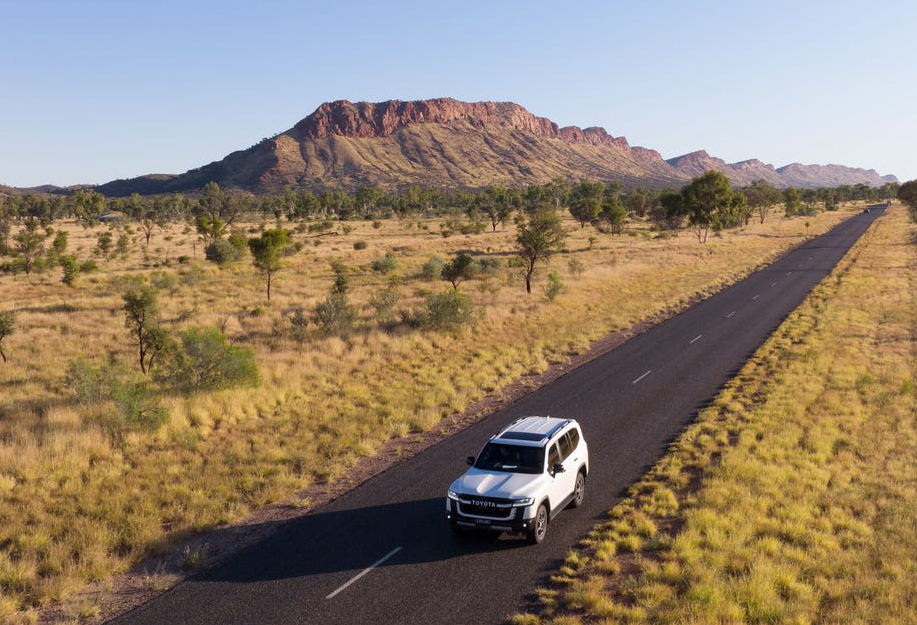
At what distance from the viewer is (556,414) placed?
17.5m

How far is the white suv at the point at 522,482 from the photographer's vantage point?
10031 mm

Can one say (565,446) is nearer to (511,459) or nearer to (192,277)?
(511,459)

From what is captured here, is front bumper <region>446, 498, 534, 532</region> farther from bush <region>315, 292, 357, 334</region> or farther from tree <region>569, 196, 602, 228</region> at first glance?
tree <region>569, 196, 602, 228</region>

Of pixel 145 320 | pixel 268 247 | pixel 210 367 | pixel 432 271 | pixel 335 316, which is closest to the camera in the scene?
pixel 210 367

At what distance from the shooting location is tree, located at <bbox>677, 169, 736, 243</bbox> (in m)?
70.2

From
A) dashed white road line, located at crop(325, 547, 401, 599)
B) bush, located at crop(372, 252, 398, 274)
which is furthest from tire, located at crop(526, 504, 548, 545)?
bush, located at crop(372, 252, 398, 274)

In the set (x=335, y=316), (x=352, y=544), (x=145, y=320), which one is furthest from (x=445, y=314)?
(x=352, y=544)

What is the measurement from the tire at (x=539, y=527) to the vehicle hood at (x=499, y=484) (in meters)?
0.45

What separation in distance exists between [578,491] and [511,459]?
1975 mm

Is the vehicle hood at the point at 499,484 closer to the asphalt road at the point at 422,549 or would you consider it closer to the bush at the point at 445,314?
the asphalt road at the point at 422,549

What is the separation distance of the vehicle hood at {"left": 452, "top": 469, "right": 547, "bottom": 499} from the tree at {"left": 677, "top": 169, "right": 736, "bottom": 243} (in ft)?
223

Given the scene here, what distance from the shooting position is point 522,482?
34.2 feet

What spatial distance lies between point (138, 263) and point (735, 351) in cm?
5168

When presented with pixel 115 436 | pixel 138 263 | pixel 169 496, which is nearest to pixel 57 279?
pixel 138 263
